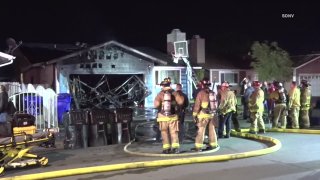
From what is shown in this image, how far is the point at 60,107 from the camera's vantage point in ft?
65.5

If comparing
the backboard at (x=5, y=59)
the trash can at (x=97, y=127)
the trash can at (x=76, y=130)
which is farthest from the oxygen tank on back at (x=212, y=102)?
the backboard at (x=5, y=59)

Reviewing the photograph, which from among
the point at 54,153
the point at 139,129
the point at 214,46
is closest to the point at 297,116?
the point at 139,129

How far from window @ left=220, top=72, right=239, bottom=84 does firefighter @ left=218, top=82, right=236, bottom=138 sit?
20.9 m

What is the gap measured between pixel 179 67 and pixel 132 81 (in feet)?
11.9

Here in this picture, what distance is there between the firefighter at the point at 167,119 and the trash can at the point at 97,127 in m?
2.51

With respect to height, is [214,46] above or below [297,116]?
above

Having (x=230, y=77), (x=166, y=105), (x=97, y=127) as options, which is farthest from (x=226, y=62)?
(x=166, y=105)

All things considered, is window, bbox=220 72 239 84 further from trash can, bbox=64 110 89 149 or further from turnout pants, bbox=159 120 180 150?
turnout pants, bbox=159 120 180 150

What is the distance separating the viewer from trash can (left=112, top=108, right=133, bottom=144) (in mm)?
13812

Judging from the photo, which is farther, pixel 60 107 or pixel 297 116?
pixel 60 107

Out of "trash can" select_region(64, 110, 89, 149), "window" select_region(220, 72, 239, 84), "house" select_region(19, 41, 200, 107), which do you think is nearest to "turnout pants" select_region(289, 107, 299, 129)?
"trash can" select_region(64, 110, 89, 149)

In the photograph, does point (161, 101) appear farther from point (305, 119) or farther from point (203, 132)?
point (305, 119)

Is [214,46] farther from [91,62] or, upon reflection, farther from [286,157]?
[286,157]

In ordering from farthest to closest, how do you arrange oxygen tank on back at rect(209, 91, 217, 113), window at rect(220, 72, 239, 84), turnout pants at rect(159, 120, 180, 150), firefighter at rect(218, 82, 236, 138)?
window at rect(220, 72, 239, 84) < firefighter at rect(218, 82, 236, 138) < oxygen tank on back at rect(209, 91, 217, 113) < turnout pants at rect(159, 120, 180, 150)
